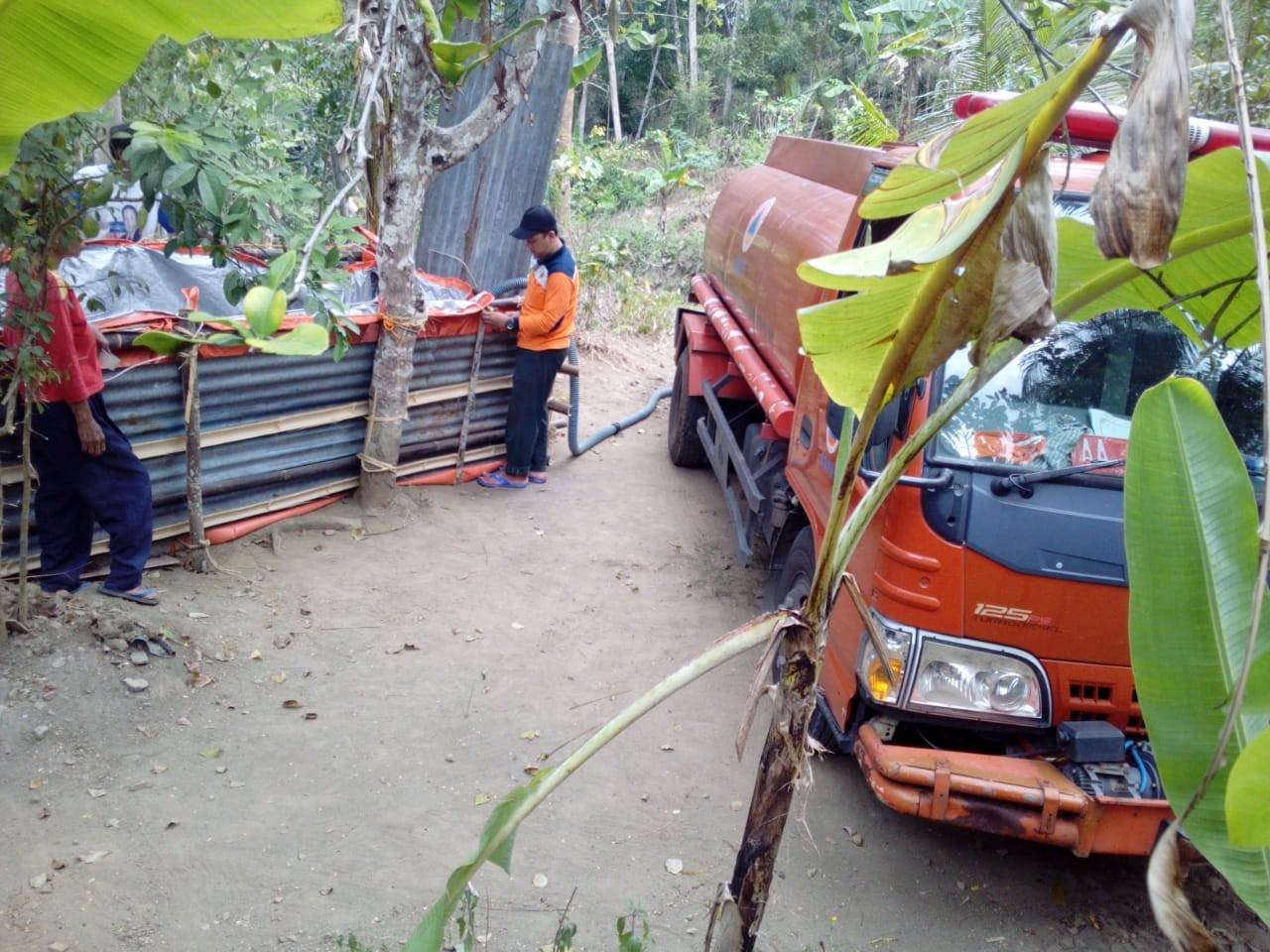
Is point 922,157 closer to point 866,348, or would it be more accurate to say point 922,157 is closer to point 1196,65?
point 866,348

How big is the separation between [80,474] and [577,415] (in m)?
4.28

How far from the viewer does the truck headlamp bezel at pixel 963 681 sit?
3.22m

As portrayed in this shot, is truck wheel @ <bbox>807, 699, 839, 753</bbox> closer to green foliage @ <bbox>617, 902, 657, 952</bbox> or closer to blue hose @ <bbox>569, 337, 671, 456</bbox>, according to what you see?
green foliage @ <bbox>617, 902, 657, 952</bbox>

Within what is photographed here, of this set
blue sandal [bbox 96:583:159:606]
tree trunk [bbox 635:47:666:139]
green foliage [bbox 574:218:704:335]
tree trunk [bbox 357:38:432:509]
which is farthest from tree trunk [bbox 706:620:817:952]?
tree trunk [bbox 635:47:666:139]

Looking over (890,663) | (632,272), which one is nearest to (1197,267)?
→ (890,663)

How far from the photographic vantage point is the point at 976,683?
3.25m

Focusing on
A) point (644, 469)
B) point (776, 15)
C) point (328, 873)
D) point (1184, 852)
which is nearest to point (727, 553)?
point (644, 469)

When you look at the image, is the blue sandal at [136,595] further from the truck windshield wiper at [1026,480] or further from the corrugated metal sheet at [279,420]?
the truck windshield wiper at [1026,480]

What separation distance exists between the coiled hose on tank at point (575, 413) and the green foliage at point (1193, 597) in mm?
5853

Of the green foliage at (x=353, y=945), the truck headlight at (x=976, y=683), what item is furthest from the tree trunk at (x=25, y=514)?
the truck headlight at (x=976, y=683)

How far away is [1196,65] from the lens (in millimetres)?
5285

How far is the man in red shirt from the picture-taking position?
14.2 ft

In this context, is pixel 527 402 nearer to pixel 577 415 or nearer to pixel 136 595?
pixel 577 415

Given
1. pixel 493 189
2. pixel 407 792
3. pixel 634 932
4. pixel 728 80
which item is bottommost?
pixel 407 792
